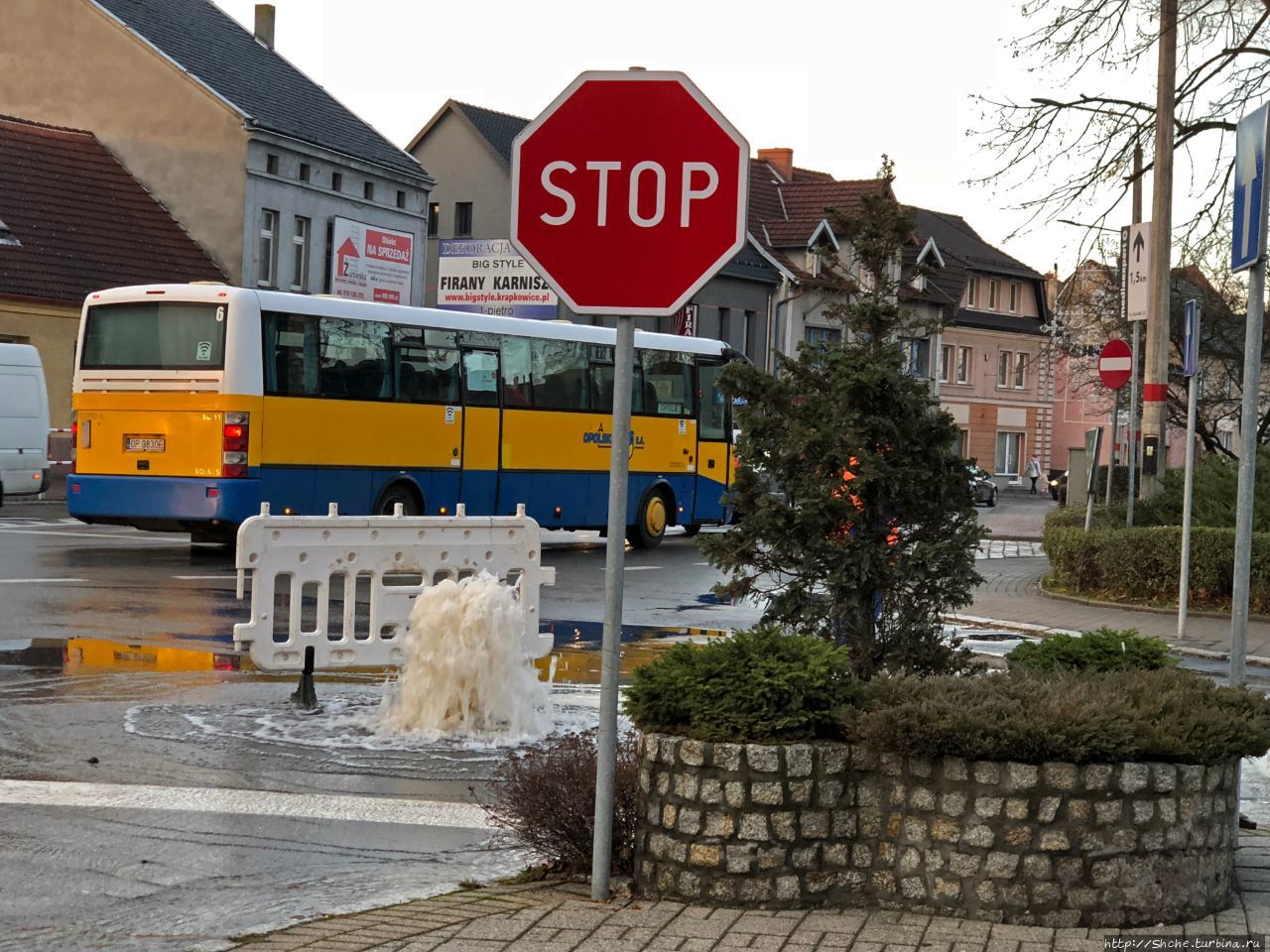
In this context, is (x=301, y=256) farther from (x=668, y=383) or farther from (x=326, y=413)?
(x=326, y=413)

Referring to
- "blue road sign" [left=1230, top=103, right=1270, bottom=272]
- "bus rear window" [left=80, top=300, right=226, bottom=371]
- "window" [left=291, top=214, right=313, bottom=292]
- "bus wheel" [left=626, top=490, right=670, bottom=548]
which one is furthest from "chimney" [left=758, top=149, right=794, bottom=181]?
"blue road sign" [left=1230, top=103, right=1270, bottom=272]

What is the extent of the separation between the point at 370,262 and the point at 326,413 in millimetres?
27853

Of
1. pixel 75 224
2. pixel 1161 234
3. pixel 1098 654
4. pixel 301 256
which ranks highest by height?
pixel 301 256

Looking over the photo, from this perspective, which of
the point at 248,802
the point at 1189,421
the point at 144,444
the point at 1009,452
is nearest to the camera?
the point at 248,802

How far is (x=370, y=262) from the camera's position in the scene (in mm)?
51062

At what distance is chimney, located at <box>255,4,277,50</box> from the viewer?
53.7 meters

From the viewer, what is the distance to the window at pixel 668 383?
2994 cm

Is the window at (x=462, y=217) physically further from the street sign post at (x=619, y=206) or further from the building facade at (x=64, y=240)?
the street sign post at (x=619, y=206)

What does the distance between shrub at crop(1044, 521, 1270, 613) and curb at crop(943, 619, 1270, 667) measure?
2358 mm

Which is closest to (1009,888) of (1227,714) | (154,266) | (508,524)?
(1227,714)

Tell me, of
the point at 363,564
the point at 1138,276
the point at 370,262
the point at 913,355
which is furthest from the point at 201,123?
the point at 913,355

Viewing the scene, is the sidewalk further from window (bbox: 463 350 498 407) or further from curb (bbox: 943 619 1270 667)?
window (bbox: 463 350 498 407)

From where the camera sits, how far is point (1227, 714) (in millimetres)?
6141

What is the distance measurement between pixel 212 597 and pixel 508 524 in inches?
248
